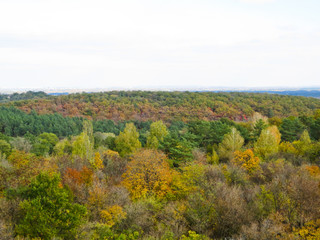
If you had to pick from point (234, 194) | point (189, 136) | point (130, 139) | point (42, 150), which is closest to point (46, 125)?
point (42, 150)

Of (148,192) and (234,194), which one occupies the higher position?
(234,194)

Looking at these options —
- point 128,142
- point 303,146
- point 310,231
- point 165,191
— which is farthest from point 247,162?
point 128,142

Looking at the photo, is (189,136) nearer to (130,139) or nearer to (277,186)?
(130,139)

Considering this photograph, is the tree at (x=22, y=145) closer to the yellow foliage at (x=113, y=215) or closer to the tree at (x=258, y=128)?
the yellow foliage at (x=113, y=215)

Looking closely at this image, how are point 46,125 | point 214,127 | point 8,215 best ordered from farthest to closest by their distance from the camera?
point 46,125, point 214,127, point 8,215

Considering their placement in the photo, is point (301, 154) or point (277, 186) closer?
point (277, 186)

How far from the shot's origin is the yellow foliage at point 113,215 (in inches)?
859

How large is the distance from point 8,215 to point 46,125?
79649 mm

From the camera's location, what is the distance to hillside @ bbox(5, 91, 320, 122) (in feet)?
431

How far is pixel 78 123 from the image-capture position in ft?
334

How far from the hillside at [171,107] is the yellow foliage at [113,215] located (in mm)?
100733

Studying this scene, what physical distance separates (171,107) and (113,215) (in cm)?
12488

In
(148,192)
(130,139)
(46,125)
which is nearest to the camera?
(148,192)

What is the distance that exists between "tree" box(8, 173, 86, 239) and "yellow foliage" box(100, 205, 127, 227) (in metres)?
3.12
